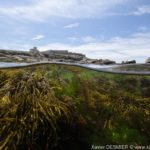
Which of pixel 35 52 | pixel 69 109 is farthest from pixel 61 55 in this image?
pixel 69 109

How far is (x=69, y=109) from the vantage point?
634 cm

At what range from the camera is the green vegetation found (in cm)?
592

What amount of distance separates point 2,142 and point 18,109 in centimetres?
85

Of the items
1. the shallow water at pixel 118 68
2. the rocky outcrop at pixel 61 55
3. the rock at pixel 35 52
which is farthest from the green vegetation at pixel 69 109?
the rock at pixel 35 52

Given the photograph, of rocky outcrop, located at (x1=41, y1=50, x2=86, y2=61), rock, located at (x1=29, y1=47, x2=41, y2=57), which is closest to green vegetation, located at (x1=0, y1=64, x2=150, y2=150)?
rocky outcrop, located at (x1=41, y1=50, x2=86, y2=61)

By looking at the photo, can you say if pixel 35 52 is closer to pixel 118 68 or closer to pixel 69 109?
pixel 118 68

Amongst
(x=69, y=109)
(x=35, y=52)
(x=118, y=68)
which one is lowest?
(x=69, y=109)

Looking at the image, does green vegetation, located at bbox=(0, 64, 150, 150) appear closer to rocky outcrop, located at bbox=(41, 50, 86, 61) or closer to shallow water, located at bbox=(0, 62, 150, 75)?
shallow water, located at bbox=(0, 62, 150, 75)

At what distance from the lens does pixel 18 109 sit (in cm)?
625

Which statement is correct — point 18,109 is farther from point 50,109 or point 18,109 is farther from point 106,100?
point 106,100

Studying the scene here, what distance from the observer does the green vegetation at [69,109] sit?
5918mm

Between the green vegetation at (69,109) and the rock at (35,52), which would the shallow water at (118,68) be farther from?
the rock at (35,52)

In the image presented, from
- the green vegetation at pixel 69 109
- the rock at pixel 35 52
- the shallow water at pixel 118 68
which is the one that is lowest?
the green vegetation at pixel 69 109

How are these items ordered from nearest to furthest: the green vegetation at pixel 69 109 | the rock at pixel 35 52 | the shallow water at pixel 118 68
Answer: the green vegetation at pixel 69 109
the shallow water at pixel 118 68
the rock at pixel 35 52
